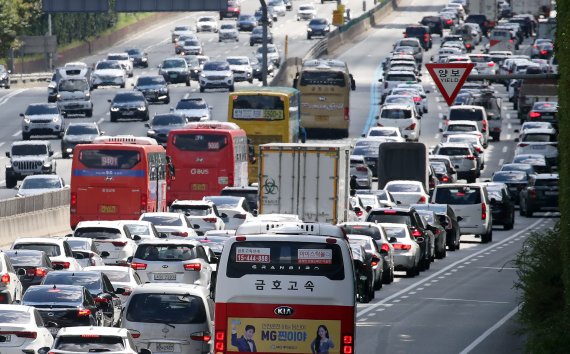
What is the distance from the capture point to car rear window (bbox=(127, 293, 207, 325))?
25047mm

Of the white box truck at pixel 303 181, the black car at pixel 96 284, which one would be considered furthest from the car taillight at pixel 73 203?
the black car at pixel 96 284

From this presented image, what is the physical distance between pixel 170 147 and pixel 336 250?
33.4 metres

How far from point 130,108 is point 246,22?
62.0m

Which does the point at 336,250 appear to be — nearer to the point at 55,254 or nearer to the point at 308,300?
the point at 308,300

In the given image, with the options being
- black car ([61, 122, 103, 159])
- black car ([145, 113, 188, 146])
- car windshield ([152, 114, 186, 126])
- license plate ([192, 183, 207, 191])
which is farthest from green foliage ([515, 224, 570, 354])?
car windshield ([152, 114, 186, 126])

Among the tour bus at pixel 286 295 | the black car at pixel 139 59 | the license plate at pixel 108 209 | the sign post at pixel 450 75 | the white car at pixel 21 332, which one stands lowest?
the black car at pixel 139 59

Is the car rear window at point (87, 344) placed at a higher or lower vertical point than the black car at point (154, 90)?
higher

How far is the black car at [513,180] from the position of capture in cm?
6391

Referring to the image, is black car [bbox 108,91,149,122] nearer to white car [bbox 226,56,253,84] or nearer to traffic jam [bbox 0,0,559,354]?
traffic jam [bbox 0,0,559,354]

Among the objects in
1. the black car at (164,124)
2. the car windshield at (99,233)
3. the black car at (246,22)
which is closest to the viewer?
the car windshield at (99,233)

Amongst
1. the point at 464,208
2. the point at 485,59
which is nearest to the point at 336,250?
the point at 464,208

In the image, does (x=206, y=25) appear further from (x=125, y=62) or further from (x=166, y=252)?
(x=166, y=252)

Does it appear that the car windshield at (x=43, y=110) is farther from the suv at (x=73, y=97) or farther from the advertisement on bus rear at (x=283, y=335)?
the advertisement on bus rear at (x=283, y=335)

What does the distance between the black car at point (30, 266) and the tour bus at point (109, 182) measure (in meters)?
14.3
